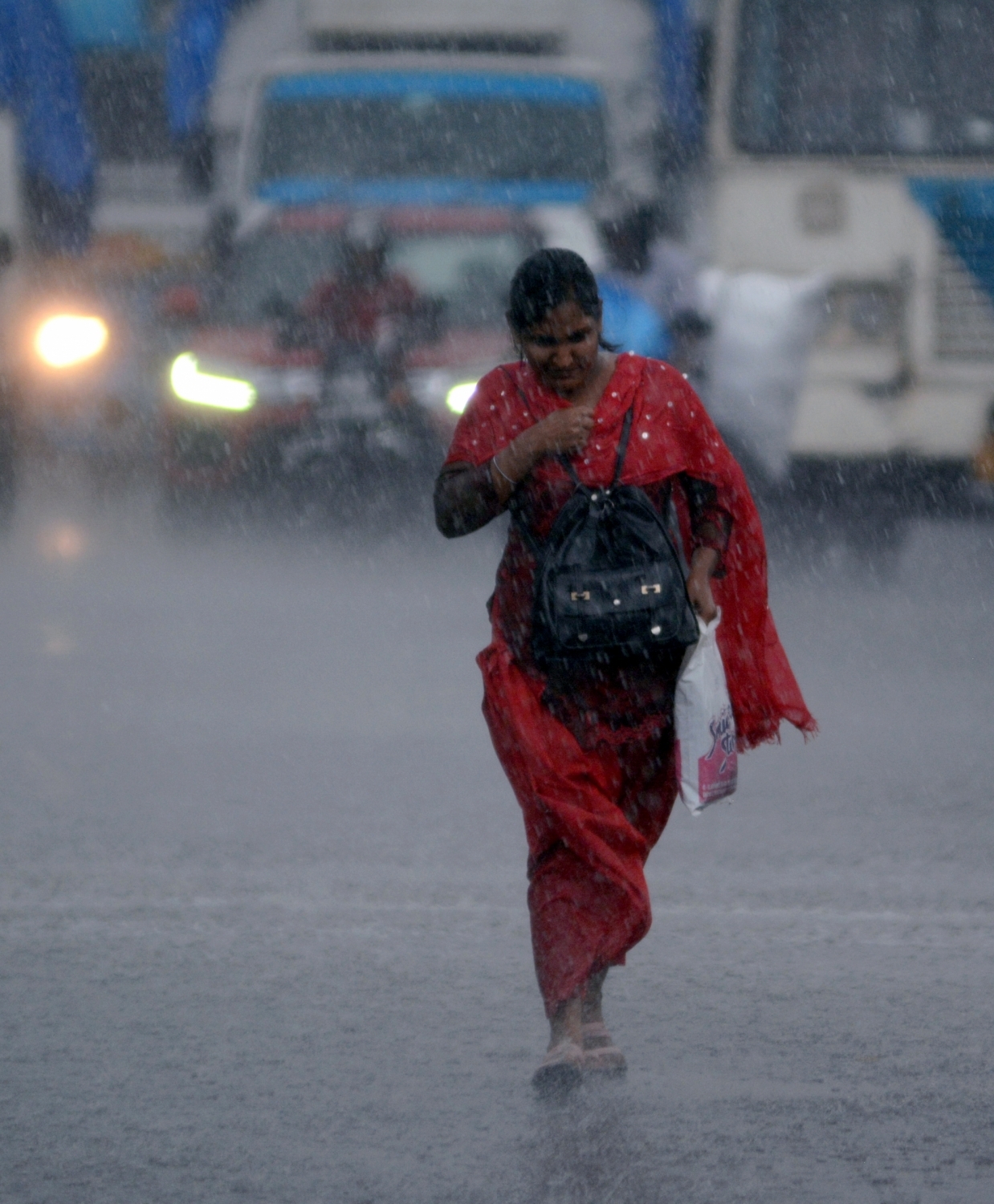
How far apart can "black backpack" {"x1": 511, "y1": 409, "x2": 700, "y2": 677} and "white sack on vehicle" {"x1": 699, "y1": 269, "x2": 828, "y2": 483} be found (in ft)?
25.6

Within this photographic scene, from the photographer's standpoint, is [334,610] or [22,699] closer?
[22,699]

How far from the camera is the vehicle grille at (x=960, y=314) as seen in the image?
1232 cm

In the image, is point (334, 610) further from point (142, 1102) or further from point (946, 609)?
point (142, 1102)

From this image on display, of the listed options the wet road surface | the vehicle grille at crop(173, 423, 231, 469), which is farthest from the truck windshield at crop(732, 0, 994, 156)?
the wet road surface

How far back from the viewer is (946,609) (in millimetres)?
10281

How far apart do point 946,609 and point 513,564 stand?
6.05 meters

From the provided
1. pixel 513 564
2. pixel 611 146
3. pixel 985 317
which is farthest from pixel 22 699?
pixel 611 146

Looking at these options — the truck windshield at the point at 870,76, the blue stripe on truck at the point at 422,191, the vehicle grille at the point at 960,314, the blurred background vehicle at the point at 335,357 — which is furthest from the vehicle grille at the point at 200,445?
the vehicle grille at the point at 960,314

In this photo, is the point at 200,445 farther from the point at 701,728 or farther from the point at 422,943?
the point at 701,728

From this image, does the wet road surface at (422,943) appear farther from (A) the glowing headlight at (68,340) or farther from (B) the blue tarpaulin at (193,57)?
(B) the blue tarpaulin at (193,57)

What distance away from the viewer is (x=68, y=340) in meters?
13.4

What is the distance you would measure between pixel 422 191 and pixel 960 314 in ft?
12.0

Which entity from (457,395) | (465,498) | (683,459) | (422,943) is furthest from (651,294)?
(465,498)

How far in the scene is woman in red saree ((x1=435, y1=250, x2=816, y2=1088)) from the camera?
437 centimetres
